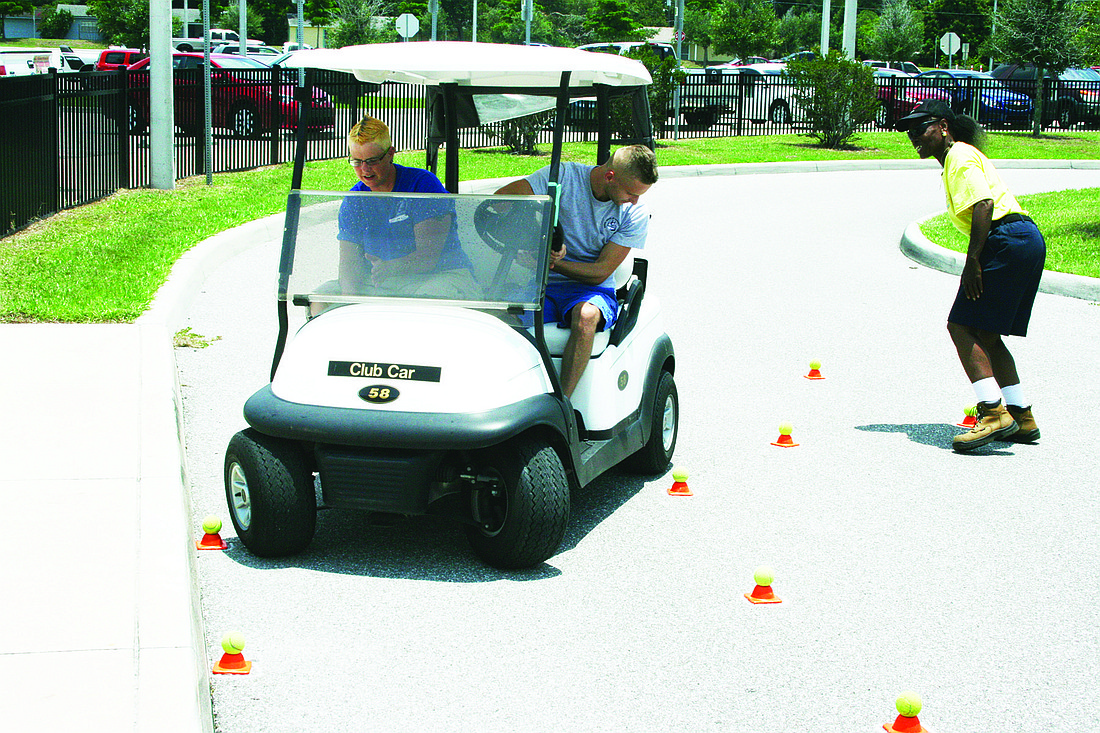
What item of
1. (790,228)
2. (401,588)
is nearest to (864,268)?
(790,228)

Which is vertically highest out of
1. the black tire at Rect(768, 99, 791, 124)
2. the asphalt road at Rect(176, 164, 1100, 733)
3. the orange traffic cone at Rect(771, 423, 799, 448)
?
the black tire at Rect(768, 99, 791, 124)

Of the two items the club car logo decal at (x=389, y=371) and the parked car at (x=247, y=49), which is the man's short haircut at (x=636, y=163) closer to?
the club car logo decal at (x=389, y=371)

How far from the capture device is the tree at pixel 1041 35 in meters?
31.8

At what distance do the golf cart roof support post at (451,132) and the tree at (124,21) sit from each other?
56.3 m

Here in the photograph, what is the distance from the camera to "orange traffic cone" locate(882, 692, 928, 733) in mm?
3572

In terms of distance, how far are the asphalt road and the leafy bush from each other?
19.7m

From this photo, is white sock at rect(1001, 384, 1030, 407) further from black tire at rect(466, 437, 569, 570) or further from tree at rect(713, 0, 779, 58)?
tree at rect(713, 0, 779, 58)

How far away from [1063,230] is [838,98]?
13.6 m

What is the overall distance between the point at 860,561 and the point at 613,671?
145cm

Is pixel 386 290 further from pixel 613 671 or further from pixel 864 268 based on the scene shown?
pixel 864 268

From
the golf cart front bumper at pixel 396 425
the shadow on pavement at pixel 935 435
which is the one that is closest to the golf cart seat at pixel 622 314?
the golf cart front bumper at pixel 396 425

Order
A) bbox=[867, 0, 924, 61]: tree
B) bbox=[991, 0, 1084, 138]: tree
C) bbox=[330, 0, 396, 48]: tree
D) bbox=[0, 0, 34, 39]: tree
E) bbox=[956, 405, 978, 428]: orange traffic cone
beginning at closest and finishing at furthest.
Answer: bbox=[956, 405, 978, 428]: orange traffic cone
bbox=[991, 0, 1084, 138]: tree
bbox=[330, 0, 396, 48]: tree
bbox=[867, 0, 924, 61]: tree
bbox=[0, 0, 34, 39]: tree

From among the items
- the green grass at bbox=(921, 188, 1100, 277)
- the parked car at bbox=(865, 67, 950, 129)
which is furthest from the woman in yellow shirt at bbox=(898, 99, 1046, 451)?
the parked car at bbox=(865, 67, 950, 129)

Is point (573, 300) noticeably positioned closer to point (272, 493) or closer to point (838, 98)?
point (272, 493)
